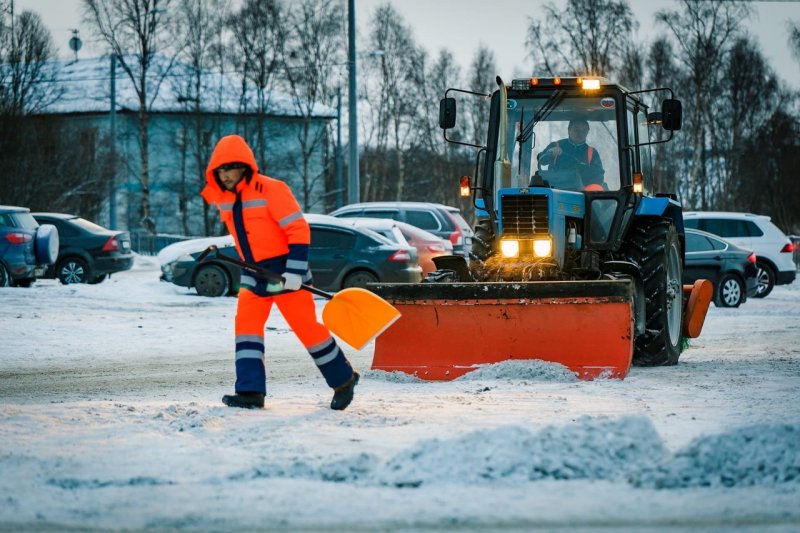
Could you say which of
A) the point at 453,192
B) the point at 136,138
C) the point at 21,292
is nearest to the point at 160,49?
the point at 136,138

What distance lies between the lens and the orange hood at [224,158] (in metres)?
7.30

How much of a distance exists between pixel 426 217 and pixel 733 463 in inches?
734

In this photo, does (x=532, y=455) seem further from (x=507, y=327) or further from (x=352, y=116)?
(x=352, y=116)

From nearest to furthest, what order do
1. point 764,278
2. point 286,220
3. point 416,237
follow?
point 286,220 < point 416,237 < point 764,278

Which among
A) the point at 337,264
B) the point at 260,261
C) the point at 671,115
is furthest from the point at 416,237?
the point at 260,261

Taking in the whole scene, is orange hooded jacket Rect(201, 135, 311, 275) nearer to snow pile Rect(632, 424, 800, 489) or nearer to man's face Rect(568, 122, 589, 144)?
snow pile Rect(632, 424, 800, 489)

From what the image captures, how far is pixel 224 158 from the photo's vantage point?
729cm

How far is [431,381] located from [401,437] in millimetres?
2939

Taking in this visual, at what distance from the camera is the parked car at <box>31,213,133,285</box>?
73.2 feet

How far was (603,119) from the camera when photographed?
10812mm

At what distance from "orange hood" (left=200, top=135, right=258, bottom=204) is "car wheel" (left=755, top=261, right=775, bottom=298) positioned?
1684cm

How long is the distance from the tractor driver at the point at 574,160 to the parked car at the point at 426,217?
42.3 feet

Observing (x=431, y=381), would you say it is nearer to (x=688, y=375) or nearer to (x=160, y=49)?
(x=688, y=375)

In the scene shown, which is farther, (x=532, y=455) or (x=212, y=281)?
(x=212, y=281)
